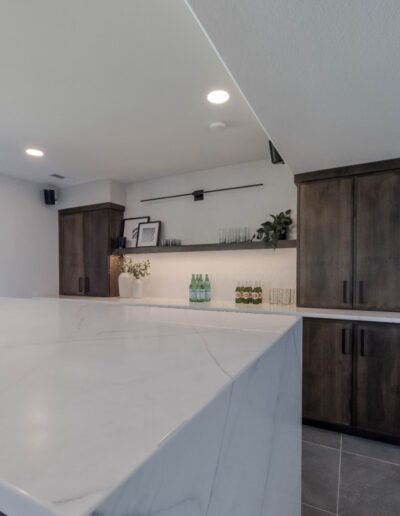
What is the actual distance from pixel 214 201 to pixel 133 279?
1.41 meters

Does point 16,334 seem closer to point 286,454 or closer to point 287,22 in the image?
point 286,454

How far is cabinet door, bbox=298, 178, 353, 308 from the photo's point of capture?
2676 millimetres

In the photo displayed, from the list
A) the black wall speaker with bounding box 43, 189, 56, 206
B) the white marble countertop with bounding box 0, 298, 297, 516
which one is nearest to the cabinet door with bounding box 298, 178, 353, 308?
the white marble countertop with bounding box 0, 298, 297, 516

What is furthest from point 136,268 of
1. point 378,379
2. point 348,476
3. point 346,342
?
point 348,476

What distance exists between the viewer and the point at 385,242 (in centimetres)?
253

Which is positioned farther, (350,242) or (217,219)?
(217,219)

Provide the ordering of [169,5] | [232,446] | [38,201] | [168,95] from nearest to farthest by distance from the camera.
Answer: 1. [232,446]
2. [169,5]
3. [168,95]
4. [38,201]

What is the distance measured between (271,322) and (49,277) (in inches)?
155

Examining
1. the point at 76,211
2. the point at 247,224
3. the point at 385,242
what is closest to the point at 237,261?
the point at 247,224

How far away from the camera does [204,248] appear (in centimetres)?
352

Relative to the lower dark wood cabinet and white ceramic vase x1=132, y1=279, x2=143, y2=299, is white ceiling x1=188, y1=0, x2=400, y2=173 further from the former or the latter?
white ceramic vase x1=132, y1=279, x2=143, y2=299

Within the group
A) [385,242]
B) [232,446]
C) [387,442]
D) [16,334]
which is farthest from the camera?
[385,242]

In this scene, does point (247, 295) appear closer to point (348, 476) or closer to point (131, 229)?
point (348, 476)

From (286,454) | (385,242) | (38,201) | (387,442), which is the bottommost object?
(387,442)
